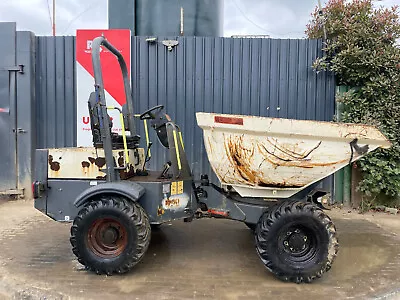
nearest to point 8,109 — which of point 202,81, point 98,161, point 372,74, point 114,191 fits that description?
point 202,81

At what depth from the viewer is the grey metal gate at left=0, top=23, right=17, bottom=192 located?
8.07m

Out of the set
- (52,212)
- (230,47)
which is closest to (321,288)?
(52,212)

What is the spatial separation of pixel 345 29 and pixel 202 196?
15.8ft

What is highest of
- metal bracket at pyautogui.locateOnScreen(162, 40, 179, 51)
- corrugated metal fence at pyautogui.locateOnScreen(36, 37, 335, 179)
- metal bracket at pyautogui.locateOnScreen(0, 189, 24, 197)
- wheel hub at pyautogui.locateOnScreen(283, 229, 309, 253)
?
metal bracket at pyautogui.locateOnScreen(162, 40, 179, 51)

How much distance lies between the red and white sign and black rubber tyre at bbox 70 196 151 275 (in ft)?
13.2

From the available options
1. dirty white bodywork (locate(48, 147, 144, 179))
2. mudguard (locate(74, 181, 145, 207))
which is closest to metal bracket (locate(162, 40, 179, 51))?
dirty white bodywork (locate(48, 147, 144, 179))

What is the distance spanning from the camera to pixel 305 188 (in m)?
4.69

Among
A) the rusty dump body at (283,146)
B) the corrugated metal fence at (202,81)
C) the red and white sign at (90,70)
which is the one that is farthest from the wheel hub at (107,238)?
the red and white sign at (90,70)

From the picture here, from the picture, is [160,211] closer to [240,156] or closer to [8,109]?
[240,156]

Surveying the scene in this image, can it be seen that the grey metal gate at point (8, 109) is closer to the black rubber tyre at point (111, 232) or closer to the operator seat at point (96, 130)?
the operator seat at point (96, 130)

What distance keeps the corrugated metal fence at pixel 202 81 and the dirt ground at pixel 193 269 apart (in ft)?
8.39

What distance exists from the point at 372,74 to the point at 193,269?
5229 mm

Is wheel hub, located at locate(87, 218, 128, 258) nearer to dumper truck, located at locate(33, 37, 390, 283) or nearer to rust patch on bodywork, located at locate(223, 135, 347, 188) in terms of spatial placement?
dumper truck, located at locate(33, 37, 390, 283)

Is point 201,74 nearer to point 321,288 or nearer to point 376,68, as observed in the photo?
point 376,68
